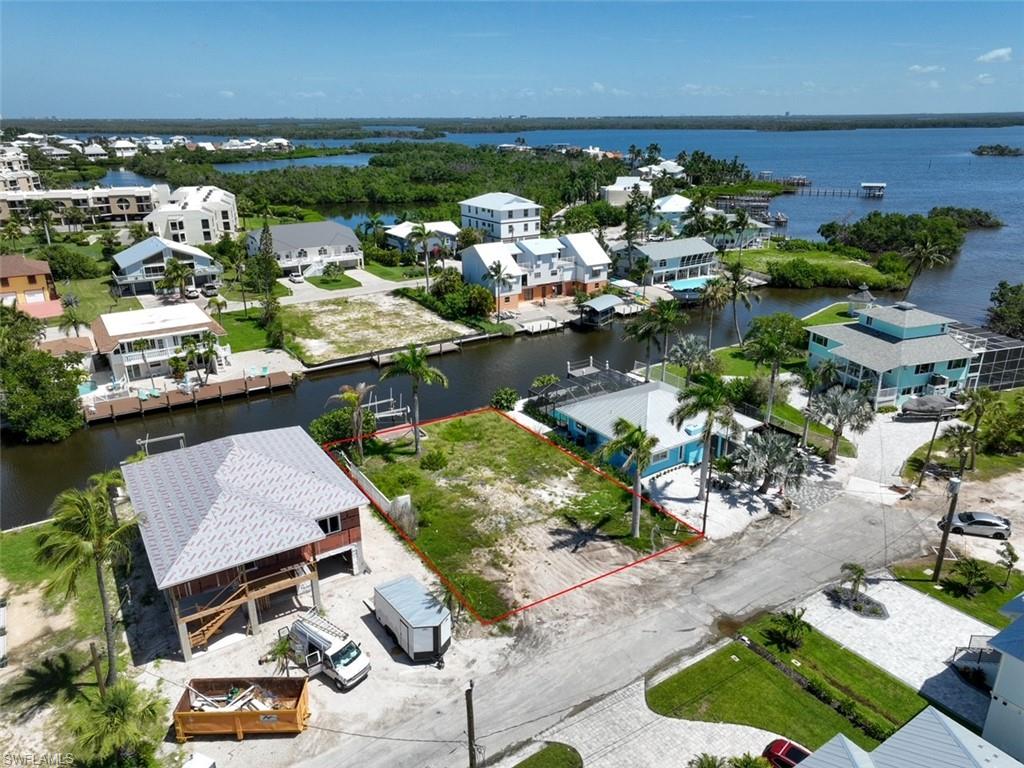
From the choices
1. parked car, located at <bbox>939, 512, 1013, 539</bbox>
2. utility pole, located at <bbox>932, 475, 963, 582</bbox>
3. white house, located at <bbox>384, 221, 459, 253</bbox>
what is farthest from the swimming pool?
utility pole, located at <bbox>932, 475, 963, 582</bbox>

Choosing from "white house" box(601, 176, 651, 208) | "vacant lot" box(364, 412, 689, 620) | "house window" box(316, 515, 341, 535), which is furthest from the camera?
"white house" box(601, 176, 651, 208)

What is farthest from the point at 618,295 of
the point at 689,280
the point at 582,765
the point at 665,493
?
the point at 582,765

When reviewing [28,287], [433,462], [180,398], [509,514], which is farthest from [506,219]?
[509,514]

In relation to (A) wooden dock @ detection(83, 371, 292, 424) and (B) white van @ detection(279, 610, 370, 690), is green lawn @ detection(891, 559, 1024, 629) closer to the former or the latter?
(B) white van @ detection(279, 610, 370, 690)

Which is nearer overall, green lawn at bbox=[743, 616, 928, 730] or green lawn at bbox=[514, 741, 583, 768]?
green lawn at bbox=[514, 741, 583, 768]

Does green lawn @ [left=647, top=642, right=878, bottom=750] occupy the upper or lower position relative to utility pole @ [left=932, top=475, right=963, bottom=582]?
lower

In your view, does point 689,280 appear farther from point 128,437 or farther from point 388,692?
point 388,692

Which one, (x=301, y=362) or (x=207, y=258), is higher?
(x=207, y=258)
